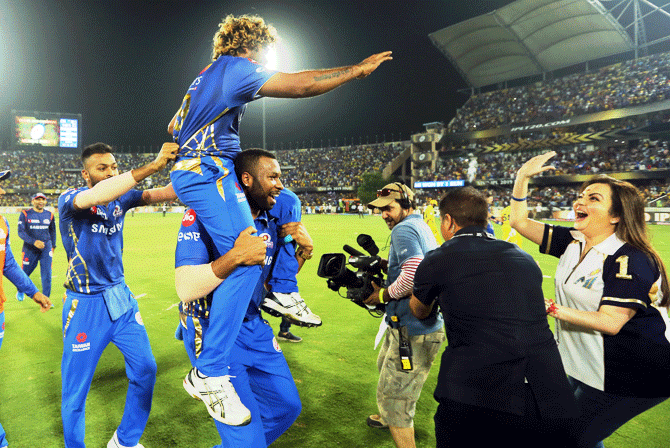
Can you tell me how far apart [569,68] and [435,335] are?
2373 inches

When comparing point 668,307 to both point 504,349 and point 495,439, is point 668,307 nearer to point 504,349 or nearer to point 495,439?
point 504,349

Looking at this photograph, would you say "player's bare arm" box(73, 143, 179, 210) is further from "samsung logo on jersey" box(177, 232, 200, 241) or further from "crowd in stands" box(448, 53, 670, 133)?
"crowd in stands" box(448, 53, 670, 133)

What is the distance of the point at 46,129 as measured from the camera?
58031 millimetres

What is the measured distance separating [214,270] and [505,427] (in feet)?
5.51

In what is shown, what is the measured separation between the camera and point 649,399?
2.37m

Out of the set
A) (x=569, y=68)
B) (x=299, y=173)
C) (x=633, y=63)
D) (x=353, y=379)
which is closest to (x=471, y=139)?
(x=569, y=68)

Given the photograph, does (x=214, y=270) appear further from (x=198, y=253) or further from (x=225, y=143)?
(x=225, y=143)

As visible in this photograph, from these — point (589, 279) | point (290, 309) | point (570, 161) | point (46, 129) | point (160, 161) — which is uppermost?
point (46, 129)

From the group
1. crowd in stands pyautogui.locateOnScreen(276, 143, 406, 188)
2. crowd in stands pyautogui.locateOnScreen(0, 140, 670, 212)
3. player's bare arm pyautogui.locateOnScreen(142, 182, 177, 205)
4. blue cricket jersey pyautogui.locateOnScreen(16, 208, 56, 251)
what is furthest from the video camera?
crowd in stands pyautogui.locateOnScreen(276, 143, 406, 188)

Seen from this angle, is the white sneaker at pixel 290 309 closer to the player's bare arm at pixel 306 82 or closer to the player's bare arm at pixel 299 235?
the player's bare arm at pixel 299 235

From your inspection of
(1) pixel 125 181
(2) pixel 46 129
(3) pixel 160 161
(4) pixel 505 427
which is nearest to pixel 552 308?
(4) pixel 505 427

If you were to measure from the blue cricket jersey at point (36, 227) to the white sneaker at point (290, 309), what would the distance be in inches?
348

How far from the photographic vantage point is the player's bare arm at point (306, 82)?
7.88 feet

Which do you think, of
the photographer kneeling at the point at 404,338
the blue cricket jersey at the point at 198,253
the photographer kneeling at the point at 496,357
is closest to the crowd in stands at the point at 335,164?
the photographer kneeling at the point at 404,338
